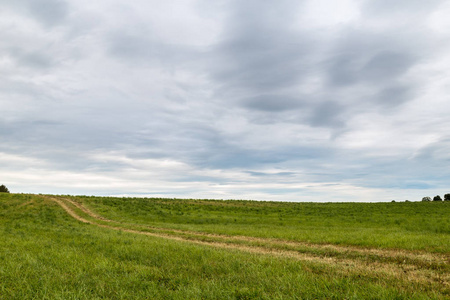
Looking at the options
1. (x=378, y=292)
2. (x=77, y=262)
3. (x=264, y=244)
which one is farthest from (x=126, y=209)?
(x=378, y=292)

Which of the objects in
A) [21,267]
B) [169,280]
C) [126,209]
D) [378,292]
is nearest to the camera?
[378,292]

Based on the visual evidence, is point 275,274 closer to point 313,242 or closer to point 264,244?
point 264,244

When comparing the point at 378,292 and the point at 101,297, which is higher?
the point at 378,292

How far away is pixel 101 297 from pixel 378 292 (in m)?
6.00

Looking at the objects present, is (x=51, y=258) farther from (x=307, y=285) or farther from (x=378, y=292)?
(x=378, y=292)

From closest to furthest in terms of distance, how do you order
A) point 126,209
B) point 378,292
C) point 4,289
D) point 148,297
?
point 378,292, point 148,297, point 4,289, point 126,209

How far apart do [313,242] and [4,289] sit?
1451 centimetres

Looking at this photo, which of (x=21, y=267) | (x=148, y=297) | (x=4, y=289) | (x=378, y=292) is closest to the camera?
(x=378, y=292)

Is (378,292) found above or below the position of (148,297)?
above

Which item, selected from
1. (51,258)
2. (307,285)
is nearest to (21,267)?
(51,258)

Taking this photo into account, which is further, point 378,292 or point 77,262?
point 77,262

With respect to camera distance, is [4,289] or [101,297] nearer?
[101,297]

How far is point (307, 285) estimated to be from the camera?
629 cm

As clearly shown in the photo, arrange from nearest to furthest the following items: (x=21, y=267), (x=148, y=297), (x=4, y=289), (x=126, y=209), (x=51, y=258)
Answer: (x=148, y=297)
(x=4, y=289)
(x=21, y=267)
(x=51, y=258)
(x=126, y=209)
